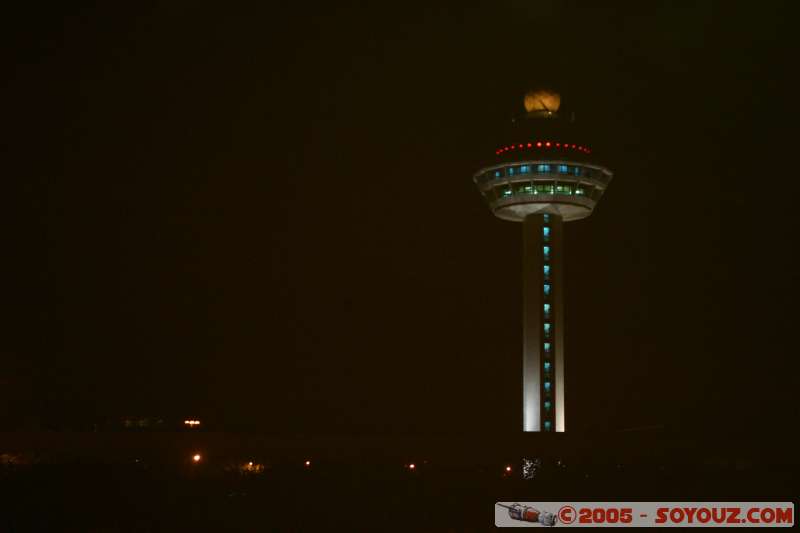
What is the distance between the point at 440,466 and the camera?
189 ft

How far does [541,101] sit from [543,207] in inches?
315

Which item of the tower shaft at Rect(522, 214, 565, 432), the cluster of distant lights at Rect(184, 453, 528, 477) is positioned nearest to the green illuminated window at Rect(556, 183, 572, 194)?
the tower shaft at Rect(522, 214, 565, 432)

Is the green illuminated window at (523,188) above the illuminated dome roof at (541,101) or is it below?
below

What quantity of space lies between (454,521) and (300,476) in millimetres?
14384

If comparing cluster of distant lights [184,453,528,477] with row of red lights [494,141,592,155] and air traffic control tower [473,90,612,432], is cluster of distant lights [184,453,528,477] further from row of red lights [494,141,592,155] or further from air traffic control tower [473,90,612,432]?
row of red lights [494,141,592,155]

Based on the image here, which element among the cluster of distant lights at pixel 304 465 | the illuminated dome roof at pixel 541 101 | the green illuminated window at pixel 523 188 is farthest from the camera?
the illuminated dome roof at pixel 541 101

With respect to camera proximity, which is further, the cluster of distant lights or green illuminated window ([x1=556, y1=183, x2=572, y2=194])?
green illuminated window ([x1=556, y1=183, x2=572, y2=194])

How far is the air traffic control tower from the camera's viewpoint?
68.8m

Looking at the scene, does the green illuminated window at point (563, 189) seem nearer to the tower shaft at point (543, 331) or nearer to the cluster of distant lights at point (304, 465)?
the tower shaft at point (543, 331)

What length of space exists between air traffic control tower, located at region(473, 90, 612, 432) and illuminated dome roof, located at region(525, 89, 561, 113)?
0.07 meters

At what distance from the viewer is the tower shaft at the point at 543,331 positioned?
68.6 m

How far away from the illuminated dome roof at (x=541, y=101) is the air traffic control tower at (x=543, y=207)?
0.23 feet

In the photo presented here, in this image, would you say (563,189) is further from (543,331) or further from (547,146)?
(543,331)

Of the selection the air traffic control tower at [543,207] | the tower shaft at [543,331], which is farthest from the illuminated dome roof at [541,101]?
the tower shaft at [543,331]
